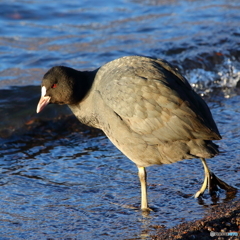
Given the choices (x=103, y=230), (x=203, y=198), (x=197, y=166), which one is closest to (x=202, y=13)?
(x=197, y=166)

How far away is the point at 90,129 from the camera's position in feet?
24.3

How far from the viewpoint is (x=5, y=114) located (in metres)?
7.77

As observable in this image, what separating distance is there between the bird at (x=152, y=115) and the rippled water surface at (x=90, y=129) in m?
0.43

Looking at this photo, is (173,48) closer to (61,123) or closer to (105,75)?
(61,123)

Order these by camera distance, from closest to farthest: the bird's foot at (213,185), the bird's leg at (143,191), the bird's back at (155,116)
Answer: the bird's back at (155,116) < the bird's leg at (143,191) < the bird's foot at (213,185)

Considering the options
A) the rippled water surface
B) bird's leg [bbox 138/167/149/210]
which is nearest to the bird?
bird's leg [bbox 138/167/149/210]

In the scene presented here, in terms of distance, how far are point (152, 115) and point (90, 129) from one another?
2.81m

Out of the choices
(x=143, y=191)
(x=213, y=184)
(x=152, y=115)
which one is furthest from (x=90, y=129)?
(x=152, y=115)

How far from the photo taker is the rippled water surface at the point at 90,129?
4859 mm

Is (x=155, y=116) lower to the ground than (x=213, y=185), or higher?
higher

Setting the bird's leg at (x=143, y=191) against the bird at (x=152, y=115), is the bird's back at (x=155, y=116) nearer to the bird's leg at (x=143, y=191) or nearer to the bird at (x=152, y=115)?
the bird at (x=152, y=115)

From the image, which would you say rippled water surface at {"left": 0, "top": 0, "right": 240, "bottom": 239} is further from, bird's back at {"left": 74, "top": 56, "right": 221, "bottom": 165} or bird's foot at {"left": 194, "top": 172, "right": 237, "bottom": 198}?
bird's back at {"left": 74, "top": 56, "right": 221, "bottom": 165}

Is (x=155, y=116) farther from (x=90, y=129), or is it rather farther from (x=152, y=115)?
(x=90, y=129)

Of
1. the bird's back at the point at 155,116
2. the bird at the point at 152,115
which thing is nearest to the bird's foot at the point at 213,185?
the bird at the point at 152,115
